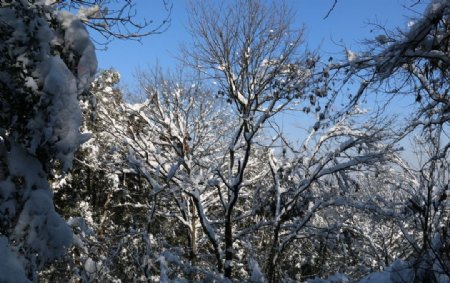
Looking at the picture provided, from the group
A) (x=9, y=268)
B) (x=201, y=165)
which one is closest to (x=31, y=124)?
(x=9, y=268)

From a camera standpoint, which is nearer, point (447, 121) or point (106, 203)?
point (447, 121)

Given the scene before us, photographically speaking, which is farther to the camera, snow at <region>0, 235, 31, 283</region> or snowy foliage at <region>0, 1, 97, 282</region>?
snowy foliage at <region>0, 1, 97, 282</region>

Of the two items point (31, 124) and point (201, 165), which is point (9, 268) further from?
point (201, 165)

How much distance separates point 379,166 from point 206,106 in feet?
22.3

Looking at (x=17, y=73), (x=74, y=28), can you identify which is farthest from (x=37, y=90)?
(x=74, y=28)

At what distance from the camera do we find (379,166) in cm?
963

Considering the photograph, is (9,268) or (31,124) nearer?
(9,268)

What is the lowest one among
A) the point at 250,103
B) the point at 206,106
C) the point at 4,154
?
the point at 4,154

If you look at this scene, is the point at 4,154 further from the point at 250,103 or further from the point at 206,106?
the point at 206,106

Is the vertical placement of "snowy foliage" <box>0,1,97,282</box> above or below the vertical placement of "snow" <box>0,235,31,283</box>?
above

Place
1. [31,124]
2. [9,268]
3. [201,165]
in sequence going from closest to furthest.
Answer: [9,268], [31,124], [201,165]

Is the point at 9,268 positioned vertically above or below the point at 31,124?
below

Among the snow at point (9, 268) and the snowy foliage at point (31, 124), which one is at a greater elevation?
the snowy foliage at point (31, 124)

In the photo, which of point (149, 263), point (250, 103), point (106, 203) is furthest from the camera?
point (106, 203)
